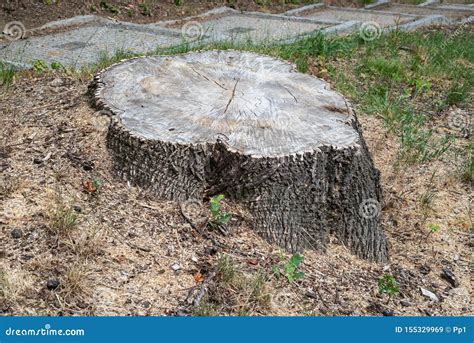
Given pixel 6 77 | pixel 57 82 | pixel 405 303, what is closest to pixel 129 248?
pixel 405 303

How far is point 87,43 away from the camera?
687 cm

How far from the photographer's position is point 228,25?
8945mm

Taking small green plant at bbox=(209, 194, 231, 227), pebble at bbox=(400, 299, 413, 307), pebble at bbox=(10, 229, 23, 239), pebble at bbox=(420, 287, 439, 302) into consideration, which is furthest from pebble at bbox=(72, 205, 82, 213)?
pebble at bbox=(420, 287, 439, 302)

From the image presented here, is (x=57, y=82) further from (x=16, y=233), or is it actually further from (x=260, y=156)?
(x=260, y=156)

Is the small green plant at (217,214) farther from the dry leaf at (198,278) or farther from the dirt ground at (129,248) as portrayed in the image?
the dry leaf at (198,278)

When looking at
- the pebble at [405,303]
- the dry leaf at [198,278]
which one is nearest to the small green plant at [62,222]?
the dry leaf at [198,278]

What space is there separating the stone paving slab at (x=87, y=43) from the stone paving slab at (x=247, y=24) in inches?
21.7

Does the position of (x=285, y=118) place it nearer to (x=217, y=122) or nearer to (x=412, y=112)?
(x=217, y=122)

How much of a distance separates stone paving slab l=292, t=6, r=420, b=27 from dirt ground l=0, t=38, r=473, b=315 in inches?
271

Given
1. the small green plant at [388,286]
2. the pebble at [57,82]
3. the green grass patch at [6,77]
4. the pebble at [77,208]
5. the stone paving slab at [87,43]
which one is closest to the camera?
the small green plant at [388,286]

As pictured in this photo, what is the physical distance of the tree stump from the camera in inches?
118

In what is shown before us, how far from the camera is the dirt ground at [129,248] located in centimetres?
253

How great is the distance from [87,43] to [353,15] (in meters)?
5.56

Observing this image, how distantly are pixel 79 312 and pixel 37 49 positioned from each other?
4.90 meters
